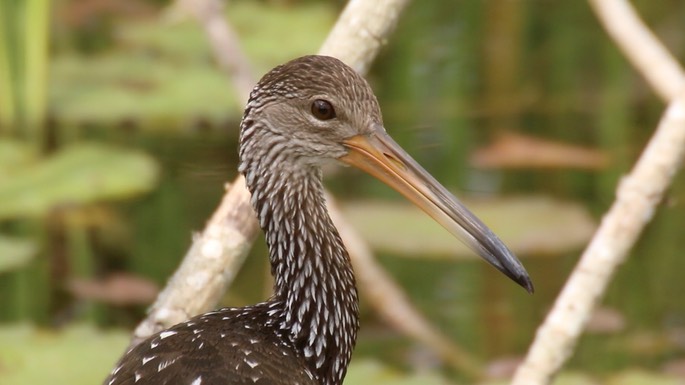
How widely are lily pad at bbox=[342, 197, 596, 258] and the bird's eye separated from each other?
120 inches

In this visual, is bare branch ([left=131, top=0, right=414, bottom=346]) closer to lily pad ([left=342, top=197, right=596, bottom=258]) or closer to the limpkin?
the limpkin

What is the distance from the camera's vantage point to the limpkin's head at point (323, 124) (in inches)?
151

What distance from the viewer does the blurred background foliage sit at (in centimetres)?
634

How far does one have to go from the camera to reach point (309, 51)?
8.40m

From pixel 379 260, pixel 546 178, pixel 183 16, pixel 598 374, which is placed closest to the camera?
pixel 598 374

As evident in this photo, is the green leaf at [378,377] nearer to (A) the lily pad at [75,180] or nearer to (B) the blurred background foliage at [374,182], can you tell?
(B) the blurred background foliage at [374,182]

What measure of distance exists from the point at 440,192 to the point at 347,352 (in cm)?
54

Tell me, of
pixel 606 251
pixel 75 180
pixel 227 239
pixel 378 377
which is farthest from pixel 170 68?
pixel 606 251

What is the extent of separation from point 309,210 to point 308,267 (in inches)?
6.1

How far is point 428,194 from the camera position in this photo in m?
3.78

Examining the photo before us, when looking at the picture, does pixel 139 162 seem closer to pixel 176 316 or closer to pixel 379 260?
pixel 379 260

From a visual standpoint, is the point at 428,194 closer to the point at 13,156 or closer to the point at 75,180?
the point at 75,180

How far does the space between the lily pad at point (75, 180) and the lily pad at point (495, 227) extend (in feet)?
3.48

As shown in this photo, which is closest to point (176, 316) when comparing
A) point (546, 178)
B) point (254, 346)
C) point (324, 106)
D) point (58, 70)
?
point (254, 346)
